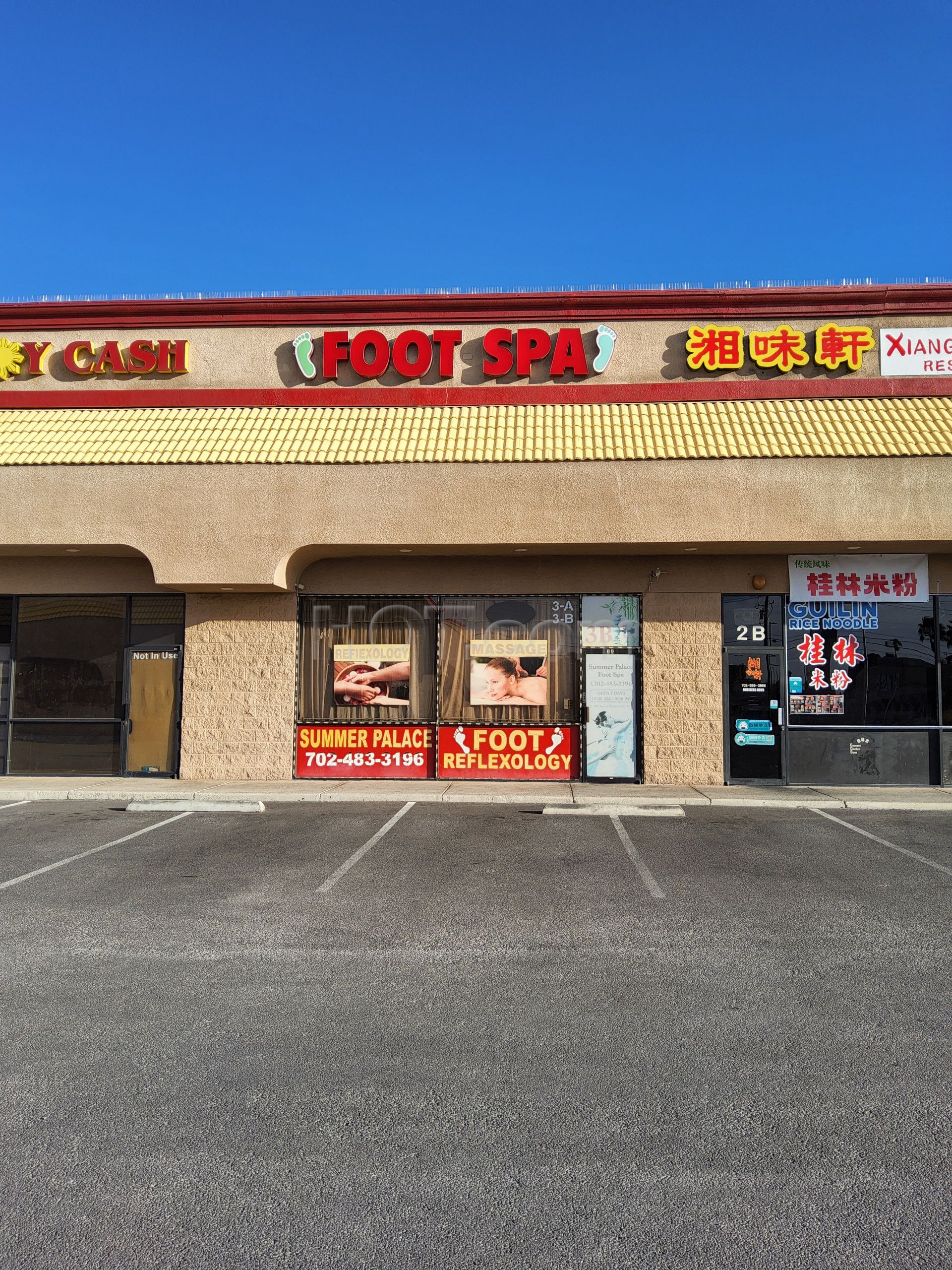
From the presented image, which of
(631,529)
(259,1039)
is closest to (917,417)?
(631,529)

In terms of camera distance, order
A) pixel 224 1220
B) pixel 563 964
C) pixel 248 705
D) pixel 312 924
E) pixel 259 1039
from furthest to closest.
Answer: pixel 248 705, pixel 312 924, pixel 563 964, pixel 259 1039, pixel 224 1220

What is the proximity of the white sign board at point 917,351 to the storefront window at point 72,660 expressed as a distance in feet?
50.7

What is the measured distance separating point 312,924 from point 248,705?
9241 mm

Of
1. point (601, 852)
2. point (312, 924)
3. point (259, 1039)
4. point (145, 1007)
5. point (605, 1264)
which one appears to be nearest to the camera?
point (605, 1264)

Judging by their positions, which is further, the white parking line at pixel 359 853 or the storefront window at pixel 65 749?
the storefront window at pixel 65 749

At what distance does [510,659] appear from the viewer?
611 inches

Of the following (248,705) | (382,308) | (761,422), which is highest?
(382,308)

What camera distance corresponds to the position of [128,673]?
16.0m

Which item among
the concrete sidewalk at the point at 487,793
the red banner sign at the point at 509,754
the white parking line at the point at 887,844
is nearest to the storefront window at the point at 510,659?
the red banner sign at the point at 509,754

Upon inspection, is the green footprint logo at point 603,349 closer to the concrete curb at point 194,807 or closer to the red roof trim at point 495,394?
the red roof trim at point 495,394

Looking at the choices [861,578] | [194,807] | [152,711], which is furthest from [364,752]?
[861,578]

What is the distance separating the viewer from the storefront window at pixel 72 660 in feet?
52.8

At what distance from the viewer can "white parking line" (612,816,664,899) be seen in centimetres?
801

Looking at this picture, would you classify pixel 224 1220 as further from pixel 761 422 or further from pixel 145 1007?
pixel 761 422
